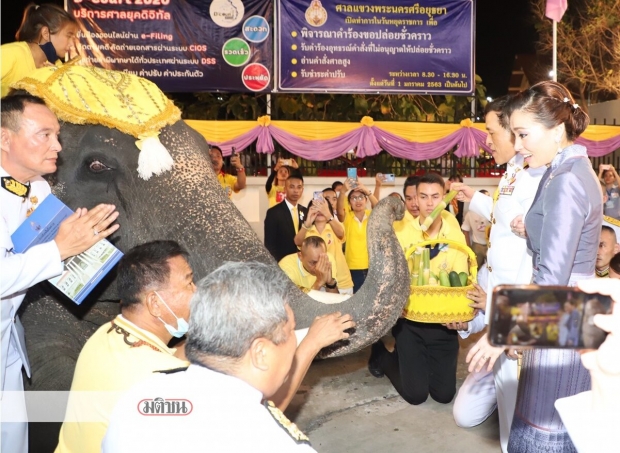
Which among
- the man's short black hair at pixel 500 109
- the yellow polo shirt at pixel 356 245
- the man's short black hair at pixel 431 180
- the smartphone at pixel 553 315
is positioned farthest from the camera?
the yellow polo shirt at pixel 356 245

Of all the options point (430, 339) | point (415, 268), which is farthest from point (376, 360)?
point (415, 268)

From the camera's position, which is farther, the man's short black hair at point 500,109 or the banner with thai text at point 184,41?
the banner with thai text at point 184,41

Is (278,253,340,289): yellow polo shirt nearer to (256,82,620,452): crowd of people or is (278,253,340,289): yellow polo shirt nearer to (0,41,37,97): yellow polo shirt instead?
(256,82,620,452): crowd of people

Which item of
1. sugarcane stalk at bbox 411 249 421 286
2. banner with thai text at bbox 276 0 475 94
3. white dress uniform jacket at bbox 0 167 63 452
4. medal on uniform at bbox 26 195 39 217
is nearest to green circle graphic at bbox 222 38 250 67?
banner with thai text at bbox 276 0 475 94

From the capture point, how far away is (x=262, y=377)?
1.56m

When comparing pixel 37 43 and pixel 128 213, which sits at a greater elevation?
pixel 37 43

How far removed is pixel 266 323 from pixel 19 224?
1757 mm

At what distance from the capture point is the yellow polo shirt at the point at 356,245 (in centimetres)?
680

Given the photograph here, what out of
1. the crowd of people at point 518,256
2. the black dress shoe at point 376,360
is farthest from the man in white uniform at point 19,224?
the black dress shoe at point 376,360

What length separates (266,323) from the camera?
1557 mm

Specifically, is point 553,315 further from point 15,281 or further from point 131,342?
point 15,281

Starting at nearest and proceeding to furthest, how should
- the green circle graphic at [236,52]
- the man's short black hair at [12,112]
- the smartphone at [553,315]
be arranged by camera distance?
the smartphone at [553,315] → the man's short black hair at [12,112] → the green circle graphic at [236,52]

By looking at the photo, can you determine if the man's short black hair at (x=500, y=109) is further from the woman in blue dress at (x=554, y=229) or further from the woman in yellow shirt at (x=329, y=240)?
the woman in yellow shirt at (x=329, y=240)

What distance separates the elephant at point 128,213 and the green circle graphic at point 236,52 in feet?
26.2
